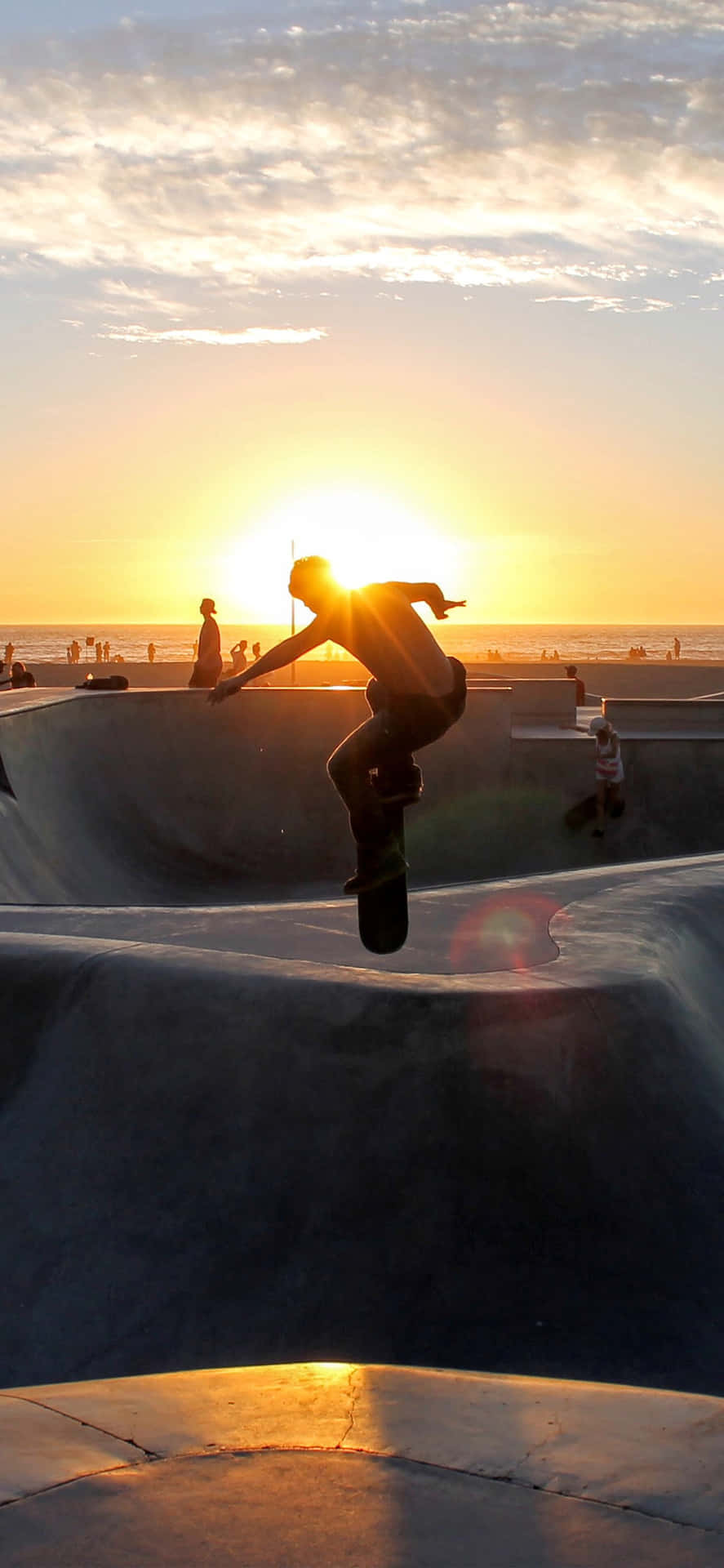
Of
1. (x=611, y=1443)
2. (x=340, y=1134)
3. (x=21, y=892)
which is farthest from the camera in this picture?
(x=21, y=892)

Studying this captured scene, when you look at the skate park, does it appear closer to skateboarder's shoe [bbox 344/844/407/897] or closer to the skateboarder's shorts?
skateboarder's shoe [bbox 344/844/407/897]

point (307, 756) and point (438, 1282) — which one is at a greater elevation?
point (307, 756)

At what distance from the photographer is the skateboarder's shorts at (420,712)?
4445mm

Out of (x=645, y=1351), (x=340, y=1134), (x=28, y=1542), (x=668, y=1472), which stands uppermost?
(x=28, y=1542)

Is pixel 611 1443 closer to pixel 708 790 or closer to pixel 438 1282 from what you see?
pixel 438 1282

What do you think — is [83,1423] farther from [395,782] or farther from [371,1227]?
[395,782]

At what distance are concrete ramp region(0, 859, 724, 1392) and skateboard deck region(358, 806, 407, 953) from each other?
0.32 m

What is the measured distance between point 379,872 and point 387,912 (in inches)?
7.1

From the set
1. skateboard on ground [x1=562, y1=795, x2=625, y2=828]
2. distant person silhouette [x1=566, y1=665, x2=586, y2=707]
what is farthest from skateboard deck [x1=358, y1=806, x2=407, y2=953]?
distant person silhouette [x1=566, y1=665, x2=586, y2=707]

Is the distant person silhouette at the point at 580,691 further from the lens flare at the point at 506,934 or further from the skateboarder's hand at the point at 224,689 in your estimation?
the skateboarder's hand at the point at 224,689

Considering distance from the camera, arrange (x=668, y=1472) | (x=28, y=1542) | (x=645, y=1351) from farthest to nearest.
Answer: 1. (x=645, y=1351)
2. (x=668, y=1472)
3. (x=28, y=1542)

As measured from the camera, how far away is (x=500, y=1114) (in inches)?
157

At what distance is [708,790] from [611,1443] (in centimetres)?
1371

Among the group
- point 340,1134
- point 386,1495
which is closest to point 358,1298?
point 340,1134
